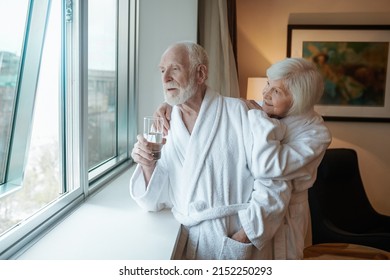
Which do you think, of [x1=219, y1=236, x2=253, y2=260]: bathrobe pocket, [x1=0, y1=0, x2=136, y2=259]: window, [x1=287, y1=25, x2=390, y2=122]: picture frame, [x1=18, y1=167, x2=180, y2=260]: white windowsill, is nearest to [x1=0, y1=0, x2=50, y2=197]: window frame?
[x1=0, y1=0, x2=136, y2=259]: window

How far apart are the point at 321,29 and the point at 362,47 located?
0.30 meters

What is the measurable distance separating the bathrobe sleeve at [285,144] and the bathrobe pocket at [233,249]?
7.1 inches

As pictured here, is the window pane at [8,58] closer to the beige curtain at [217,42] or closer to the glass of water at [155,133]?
the glass of water at [155,133]

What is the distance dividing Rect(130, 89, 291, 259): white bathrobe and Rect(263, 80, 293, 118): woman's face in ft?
0.26

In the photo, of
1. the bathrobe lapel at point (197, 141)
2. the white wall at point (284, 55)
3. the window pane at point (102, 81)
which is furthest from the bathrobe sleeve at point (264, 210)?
the white wall at point (284, 55)

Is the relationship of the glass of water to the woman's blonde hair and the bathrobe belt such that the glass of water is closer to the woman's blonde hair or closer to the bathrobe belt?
the bathrobe belt

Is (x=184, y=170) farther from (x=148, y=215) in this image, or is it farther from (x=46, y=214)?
(x=46, y=214)

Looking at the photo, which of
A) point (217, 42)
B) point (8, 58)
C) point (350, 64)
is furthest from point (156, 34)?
point (350, 64)

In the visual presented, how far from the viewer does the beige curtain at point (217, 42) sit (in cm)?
177

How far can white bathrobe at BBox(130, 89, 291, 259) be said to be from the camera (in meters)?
0.87

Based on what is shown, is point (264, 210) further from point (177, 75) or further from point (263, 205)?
point (177, 75)

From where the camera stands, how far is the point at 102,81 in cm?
152

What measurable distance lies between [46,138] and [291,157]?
73 cm

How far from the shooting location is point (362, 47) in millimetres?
2314
